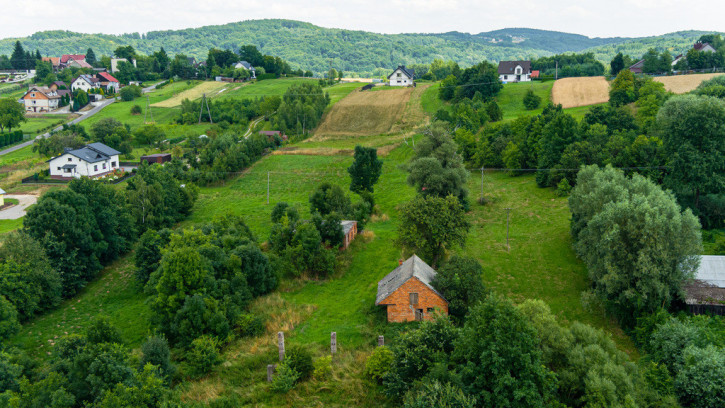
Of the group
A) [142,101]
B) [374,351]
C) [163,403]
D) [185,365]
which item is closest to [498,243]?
[374,351]

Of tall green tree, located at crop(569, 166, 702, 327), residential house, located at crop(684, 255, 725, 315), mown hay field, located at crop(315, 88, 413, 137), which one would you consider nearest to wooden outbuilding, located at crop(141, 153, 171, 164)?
mown hay field, located at crop(315, 88, 413, 137)

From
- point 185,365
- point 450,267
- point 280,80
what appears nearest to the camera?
point 185,365

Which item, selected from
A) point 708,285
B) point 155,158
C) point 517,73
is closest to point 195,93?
point 155,158

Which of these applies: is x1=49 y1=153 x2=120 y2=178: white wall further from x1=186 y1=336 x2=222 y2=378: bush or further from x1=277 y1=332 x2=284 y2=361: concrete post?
x1=277 y1=332 x2=284 y2=361: concrete post

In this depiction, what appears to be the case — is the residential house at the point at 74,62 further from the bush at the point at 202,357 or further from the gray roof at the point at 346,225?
the bush at the point at 202,357

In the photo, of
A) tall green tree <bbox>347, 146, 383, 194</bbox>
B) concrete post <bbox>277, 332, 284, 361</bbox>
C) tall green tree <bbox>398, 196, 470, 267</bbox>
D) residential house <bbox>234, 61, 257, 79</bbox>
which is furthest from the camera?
residential house <bbox>234, 61, 257, 79</bbox>

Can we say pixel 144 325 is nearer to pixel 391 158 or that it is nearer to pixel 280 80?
pixel 391 158

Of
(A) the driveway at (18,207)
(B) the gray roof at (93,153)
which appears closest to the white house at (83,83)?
(B) the gray roof at (93,153)
